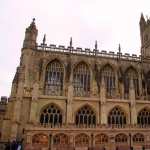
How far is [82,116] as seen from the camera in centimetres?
3181

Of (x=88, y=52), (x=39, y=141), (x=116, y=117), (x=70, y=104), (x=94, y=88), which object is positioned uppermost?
(x=88, y=52)

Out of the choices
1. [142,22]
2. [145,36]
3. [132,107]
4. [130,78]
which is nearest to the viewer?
[132,107]

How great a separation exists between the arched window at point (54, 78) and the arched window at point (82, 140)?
7.92 m

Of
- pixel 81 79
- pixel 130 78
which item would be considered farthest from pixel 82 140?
pixel 130 78

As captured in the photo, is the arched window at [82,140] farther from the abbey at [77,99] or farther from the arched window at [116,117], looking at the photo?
the arched window at [116,117]

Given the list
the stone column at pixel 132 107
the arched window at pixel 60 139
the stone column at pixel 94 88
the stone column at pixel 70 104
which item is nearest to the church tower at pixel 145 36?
the stone column at pixel 132 107

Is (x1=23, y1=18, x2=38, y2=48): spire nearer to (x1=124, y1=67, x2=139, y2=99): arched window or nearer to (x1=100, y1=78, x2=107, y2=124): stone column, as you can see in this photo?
(x1=100, y1=78, x2=107, y2=124): stone column

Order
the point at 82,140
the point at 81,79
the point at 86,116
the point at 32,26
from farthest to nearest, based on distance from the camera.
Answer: the point at 32,26
the point at 81,79
the point at 86,116
the point at 82,140

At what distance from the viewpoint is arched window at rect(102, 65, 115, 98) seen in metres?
36.0

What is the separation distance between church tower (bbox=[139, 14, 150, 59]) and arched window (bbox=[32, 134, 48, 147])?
32.0m

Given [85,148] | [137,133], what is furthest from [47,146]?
[137,133]

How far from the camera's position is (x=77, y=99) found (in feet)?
103

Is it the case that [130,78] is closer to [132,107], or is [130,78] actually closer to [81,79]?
[132,107]

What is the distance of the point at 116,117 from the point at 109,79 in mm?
6973
